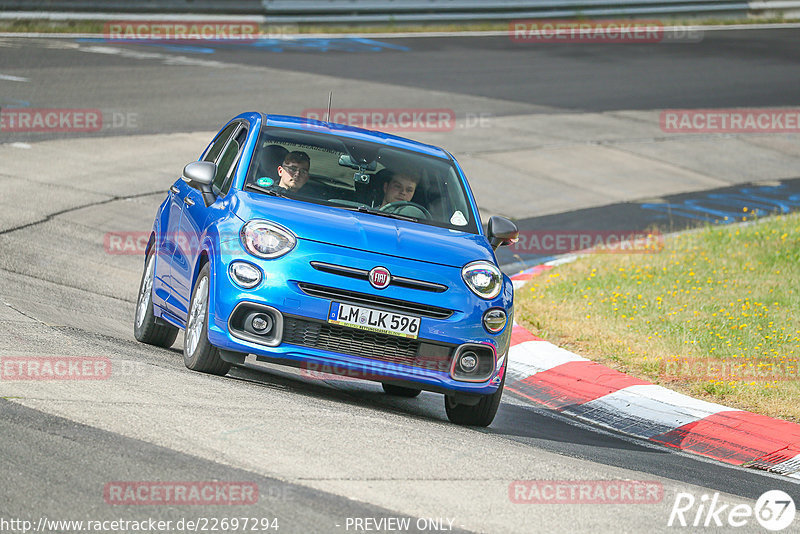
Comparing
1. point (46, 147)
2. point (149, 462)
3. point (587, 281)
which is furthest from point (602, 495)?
point (46, 147)

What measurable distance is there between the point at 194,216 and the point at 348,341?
1.61 metres

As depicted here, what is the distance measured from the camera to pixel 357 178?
26.1ft

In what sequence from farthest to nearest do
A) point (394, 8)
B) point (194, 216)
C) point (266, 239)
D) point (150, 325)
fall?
1. point (394, 8)
2. point (150, 325)
3. point (194, 216)
4. point (266, 239)

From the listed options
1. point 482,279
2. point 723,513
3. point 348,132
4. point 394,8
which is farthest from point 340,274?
point 394,8

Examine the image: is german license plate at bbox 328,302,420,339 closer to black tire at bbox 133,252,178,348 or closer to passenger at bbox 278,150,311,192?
passenger at bbox 278,150,311,192

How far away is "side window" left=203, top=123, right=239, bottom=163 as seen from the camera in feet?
28.9

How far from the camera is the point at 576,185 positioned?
17.9 meters

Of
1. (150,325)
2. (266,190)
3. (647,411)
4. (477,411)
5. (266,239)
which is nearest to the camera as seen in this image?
(266,239)

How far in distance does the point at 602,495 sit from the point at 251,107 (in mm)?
15022

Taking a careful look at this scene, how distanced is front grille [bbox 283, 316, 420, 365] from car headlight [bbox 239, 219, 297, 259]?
40cm

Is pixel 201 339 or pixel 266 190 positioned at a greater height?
pixel 266 190

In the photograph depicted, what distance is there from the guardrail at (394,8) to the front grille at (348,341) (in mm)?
20542

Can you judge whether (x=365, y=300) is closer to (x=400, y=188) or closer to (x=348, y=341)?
(x=348, y=341)

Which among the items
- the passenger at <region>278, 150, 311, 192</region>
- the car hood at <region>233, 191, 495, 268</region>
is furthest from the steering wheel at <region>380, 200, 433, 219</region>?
the passenger at <region>278, 150, 311, 192</region>
